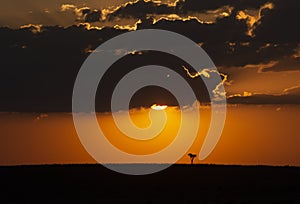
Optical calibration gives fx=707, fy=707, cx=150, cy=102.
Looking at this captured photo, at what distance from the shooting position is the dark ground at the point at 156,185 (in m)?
56.7

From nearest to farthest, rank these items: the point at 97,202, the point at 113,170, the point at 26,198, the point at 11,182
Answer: the point at 97,202 < the point at 26,198 < the point at 11,182 < the point at 113,170

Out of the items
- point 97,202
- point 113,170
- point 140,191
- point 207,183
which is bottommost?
point 97,202

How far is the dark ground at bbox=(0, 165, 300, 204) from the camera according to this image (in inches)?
2233

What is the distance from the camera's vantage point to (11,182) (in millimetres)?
72375

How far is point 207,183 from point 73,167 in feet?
94.9

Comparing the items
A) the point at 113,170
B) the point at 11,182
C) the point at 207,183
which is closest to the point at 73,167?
the point at 113,170

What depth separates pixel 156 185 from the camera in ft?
226

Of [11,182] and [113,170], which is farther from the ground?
[113,170]

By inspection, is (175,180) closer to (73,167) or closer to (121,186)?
(121,186)

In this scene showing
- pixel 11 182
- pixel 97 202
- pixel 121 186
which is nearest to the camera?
pixel 97 202

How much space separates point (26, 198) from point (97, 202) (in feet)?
26.1

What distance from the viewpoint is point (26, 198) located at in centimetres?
5900

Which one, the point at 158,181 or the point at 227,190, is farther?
the point at 158,181

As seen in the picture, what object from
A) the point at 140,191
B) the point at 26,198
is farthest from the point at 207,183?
the point at 26,198
